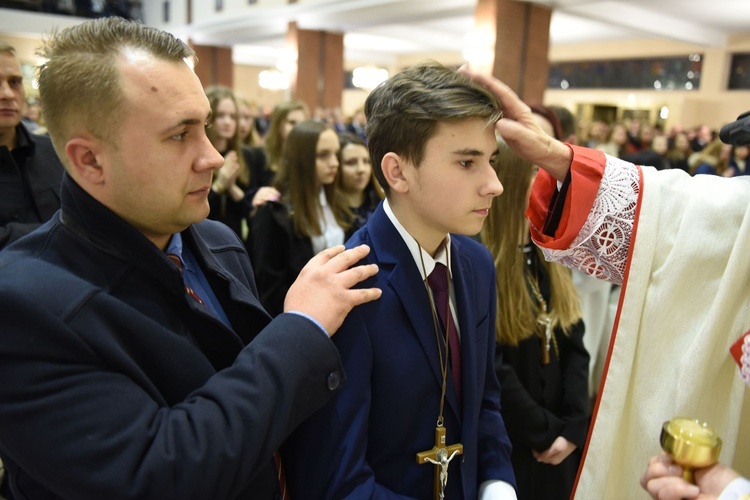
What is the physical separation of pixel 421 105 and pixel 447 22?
12523mm

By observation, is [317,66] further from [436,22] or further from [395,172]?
[395,172]

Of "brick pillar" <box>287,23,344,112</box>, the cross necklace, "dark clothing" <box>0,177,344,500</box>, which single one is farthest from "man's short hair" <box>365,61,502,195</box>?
"brick pillar" <box>287,23,344,112</box>

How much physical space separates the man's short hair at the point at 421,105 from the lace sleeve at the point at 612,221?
12.4 inches

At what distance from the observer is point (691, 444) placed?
803 millimetres

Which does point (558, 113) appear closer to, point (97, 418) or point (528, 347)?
point (528, 347)

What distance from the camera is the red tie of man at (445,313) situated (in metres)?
1.39

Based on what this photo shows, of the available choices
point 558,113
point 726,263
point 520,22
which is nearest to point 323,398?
point 726,263

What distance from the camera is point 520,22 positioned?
8.95 m

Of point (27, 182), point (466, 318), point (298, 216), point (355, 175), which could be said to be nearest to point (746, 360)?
point (466, 318)

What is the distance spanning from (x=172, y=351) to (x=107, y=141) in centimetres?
39

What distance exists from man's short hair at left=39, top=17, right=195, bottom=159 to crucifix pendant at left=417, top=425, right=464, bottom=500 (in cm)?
94

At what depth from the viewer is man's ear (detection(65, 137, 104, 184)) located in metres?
0.97

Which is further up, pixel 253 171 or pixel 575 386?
pixel 253 171

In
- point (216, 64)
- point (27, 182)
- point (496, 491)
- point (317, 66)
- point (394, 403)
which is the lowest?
point (496, 491)
